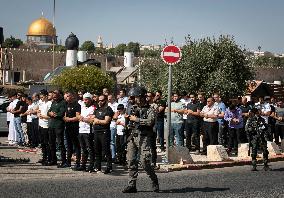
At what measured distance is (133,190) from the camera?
10.7 metres

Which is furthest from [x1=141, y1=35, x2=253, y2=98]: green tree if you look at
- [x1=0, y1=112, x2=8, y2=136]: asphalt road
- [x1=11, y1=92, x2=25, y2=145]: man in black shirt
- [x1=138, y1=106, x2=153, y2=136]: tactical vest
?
[x1=138, y1=106, x2=153, y2=136]: tactical vest

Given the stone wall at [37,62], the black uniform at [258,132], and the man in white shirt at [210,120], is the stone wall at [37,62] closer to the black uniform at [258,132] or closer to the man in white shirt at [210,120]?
the man in white shirt at [210,120]

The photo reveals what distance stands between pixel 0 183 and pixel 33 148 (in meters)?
7.83

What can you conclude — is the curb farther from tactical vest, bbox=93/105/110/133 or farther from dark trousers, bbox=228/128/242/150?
tactical vest, bbox=93/105/110/133

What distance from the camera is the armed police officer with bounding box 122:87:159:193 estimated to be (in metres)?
10.7

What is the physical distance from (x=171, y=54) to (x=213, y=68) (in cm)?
4225

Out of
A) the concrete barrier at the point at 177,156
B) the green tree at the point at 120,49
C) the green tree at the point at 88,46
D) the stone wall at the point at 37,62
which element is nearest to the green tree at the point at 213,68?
the concrete barrier at the point at 177,156

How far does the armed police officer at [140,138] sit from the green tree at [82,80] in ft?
139

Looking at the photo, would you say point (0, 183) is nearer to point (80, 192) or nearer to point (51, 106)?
point (80, 192)

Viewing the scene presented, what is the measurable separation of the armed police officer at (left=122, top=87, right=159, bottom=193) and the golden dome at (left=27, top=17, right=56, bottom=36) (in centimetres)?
14017

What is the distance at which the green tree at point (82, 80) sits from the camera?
53719 mm

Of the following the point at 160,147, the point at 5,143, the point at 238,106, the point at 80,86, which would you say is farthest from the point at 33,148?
the point at 80,86

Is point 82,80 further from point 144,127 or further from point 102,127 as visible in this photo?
point 144,127

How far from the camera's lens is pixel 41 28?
14862 centimetres
